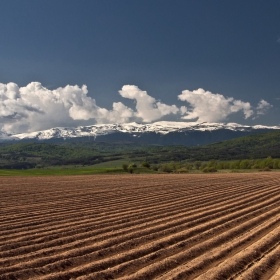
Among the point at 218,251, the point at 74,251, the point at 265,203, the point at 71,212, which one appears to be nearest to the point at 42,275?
the point at 74,251

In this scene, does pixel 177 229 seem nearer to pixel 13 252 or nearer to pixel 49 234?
pixel 49 234

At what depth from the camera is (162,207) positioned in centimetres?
2055

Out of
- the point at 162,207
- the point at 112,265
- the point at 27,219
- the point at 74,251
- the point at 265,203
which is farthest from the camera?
the point at 265,203

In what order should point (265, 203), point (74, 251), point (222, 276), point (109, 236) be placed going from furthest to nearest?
point (265, 203), point (109, 236), point (74, 251), point (222, 276)

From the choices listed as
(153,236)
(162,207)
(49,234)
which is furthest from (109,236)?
(162,207)

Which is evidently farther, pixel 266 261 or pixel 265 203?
pixel 265 203

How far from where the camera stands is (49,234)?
13.3 metres

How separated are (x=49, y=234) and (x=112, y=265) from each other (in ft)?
15.9

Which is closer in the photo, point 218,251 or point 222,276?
point 222,276

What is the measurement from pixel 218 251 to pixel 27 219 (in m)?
11.0

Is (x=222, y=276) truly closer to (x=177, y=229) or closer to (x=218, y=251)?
(x=218, y=251)

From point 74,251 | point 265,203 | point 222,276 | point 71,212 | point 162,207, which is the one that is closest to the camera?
point 222,276

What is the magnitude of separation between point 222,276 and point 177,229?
5.46 m

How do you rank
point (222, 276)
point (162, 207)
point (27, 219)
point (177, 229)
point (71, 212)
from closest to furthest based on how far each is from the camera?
point (222, 276) < point (177, 229) < point (27, 219) < point (71, 212) < point (162, 207)
